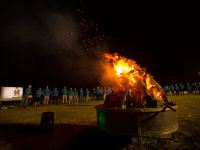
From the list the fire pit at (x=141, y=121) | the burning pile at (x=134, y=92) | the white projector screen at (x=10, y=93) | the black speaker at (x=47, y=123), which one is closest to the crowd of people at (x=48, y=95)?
the white projector screen at (x=10, y=93)

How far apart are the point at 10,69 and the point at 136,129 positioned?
115ft

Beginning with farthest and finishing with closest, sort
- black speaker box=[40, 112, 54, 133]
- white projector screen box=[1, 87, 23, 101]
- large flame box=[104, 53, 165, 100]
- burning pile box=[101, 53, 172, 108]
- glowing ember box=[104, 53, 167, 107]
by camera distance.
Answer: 1. white projector screen box=[1, 87, 23, 101]
2. black speaker box=[40, 112, 54, 133]
3. large flame box=[104, 53, 165, 100]
4. glowing ember box=[104, 53, 167, 107]
5. burning pile box=[101, 53, 172, 108]

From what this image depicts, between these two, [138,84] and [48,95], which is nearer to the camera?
[138,84]

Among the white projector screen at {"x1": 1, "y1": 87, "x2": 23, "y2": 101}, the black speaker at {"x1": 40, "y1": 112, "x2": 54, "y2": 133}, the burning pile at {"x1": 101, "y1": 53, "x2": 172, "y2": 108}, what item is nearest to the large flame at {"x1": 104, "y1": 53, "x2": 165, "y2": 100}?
the burning pile at {"x1": 101, "y1": 53, "x2": 172, "y2": 108}

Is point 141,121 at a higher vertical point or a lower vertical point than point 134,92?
lower

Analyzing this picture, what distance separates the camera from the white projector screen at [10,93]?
18980 millimetres

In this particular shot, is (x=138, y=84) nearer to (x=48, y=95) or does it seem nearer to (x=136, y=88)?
(x=136, y=88)

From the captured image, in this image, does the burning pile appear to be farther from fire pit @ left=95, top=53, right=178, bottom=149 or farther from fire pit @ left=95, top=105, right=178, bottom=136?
fire pit @ left=95, top=105, right=178, bottom=136

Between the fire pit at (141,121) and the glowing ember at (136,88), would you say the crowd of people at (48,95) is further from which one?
the fire pit at (141,121)

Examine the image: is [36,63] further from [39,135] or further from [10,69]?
[39,135]

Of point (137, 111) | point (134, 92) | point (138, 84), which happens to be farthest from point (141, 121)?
point (138, 84)

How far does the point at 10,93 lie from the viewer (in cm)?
2006

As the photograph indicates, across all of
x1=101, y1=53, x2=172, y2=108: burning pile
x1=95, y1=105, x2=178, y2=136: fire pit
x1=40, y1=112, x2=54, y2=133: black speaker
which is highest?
x1=101, y1=53, x2=172, y2=108: burning pile

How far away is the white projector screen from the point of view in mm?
18980
